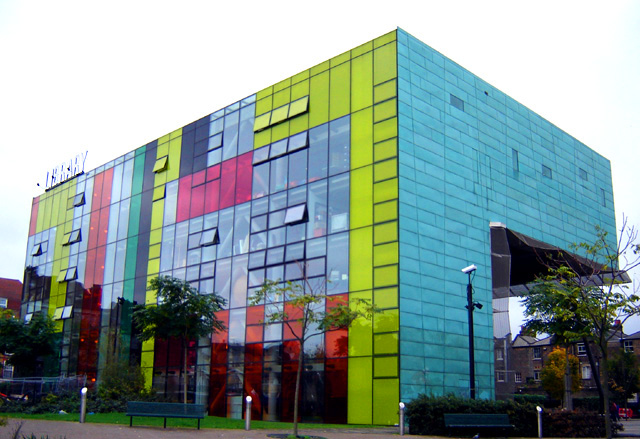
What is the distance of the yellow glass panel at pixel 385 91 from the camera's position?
31.2 meters

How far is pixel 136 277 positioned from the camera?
44.0 meters

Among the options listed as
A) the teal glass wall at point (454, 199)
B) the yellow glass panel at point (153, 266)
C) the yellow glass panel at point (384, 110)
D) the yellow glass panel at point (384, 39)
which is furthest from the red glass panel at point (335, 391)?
the yellow glass panel at point (153, 266)

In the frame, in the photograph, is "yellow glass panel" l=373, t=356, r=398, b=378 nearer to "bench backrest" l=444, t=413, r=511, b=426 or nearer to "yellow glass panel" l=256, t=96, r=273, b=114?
"bench backrest" l=444, t=413, r=511, b=426

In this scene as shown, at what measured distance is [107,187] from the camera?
162 feet

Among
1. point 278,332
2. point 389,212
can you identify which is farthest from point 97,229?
point 389,212

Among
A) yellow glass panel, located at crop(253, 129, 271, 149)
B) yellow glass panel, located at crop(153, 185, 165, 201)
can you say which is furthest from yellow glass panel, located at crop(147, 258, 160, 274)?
yellow glass panel, located at crop(253, 129, 271, 149)

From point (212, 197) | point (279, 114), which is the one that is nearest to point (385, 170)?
point (279, 114)

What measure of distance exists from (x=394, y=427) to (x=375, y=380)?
2312mm

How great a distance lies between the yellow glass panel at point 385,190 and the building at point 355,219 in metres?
0.09

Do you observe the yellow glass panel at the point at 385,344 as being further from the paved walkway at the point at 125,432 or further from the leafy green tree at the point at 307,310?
the paved walkway at the point at 125,432

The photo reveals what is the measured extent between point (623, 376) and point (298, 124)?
47.7 metres

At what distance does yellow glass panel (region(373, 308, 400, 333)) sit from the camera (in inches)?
1118

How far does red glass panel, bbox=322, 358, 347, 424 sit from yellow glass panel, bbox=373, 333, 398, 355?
1804mm

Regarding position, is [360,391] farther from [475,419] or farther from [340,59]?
[340,59]
